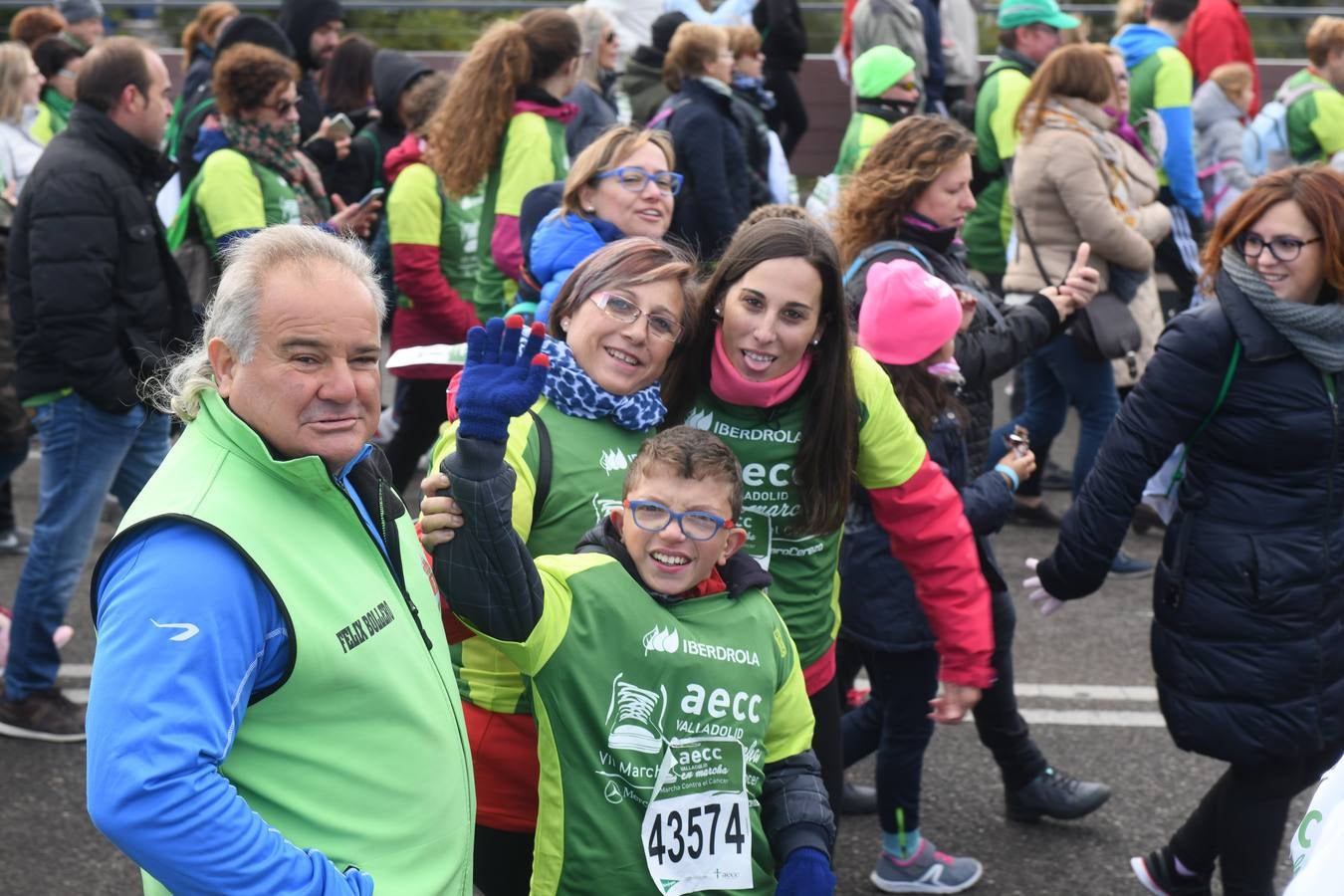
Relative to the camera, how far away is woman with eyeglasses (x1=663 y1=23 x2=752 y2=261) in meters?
7.03

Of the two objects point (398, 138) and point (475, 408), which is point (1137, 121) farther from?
point (475, 408)

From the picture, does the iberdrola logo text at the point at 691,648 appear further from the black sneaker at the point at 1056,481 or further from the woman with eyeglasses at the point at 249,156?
the black sneaker at the point at 1056,481

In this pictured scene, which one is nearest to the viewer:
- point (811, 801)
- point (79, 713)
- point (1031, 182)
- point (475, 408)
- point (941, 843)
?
point (475, 408)

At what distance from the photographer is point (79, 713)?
5320 millimetres

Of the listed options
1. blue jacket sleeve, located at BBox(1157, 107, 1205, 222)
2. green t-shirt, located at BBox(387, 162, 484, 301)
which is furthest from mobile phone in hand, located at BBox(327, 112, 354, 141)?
blue jacket sleeve, located at BBox(1157, 107, 1205, 222)

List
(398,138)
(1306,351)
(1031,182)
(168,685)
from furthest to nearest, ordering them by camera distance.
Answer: (398,138) → (1031,182) → (1306,351) → (168,685)

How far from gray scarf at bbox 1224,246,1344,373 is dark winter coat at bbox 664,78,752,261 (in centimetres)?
341

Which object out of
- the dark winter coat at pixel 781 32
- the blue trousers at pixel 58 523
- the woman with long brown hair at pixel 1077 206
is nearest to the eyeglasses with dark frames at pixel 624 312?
the blue trousers at pixel 58 523

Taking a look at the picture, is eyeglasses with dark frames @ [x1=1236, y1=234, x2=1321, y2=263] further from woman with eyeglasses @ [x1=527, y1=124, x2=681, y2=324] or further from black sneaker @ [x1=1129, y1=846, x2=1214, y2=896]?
woman with eyeglasses @ [x1=527, y1=124, x2=681, y2=324]

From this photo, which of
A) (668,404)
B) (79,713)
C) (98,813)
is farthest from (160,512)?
(79,713)

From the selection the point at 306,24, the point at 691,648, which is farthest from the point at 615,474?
the point at 306,24

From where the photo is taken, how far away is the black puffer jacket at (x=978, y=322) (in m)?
4.52

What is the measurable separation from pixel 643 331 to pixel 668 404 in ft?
1.15

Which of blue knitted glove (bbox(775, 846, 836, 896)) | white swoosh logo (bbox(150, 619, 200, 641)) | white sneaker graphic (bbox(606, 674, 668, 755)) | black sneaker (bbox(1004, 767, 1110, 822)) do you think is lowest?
black sneaker (bbox(1004, 767, 1110, 822))
